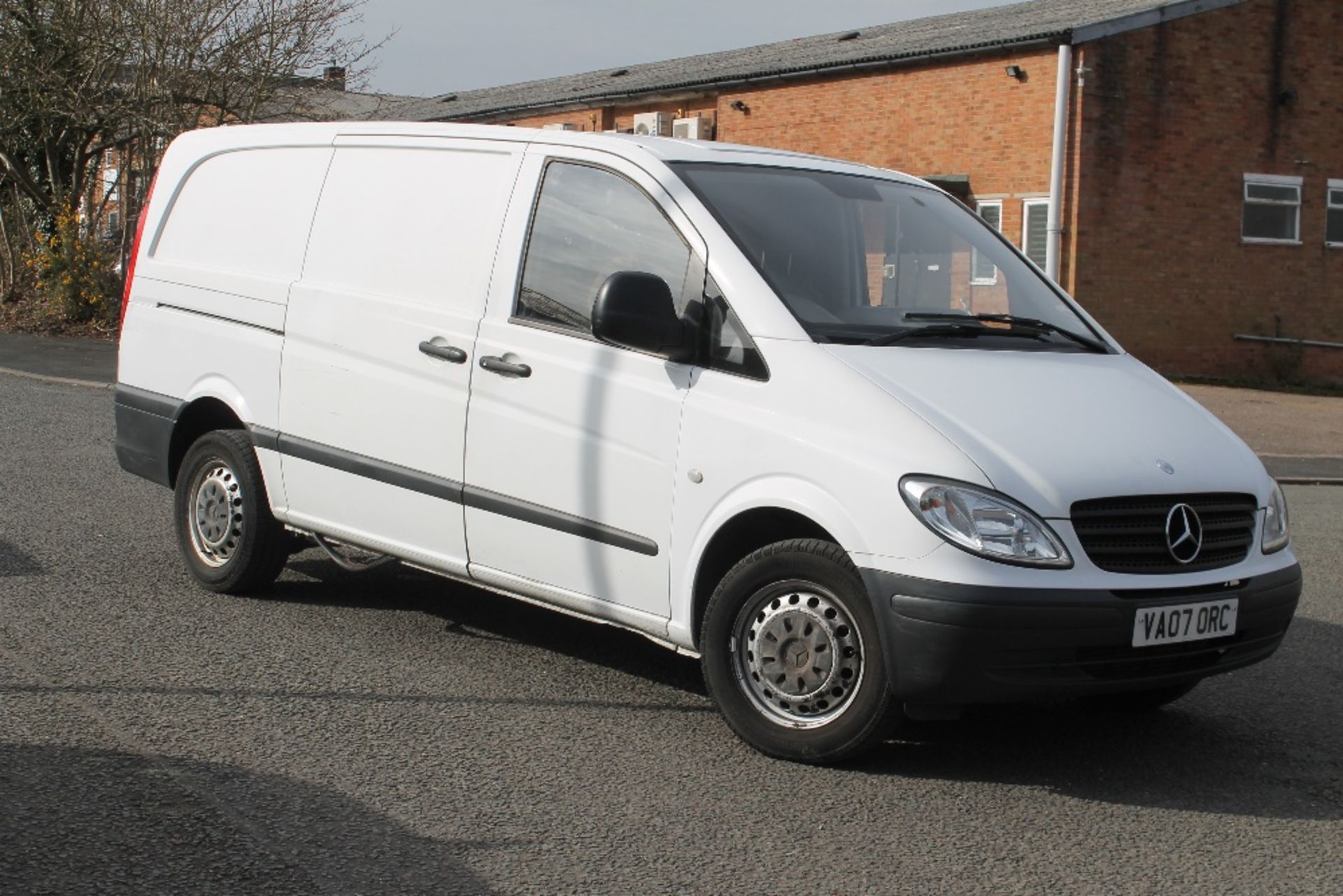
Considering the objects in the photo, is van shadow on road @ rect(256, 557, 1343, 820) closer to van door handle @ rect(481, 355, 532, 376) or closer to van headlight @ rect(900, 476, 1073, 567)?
van headlight @ rect(900, 476, 1073, 567)

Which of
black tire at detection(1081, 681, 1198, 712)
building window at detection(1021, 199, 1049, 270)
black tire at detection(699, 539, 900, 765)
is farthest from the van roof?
building window at detection(1021, 199, 1049, 270)

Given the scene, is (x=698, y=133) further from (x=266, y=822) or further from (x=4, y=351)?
(x=266, y=822)

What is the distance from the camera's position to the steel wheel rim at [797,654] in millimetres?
5145

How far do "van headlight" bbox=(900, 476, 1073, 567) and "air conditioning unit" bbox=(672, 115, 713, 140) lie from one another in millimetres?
25722

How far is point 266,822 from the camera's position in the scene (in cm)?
443

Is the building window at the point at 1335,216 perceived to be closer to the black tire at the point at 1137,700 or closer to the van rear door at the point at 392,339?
the black tire at the point at 1137,700

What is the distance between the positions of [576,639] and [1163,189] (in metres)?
20.0

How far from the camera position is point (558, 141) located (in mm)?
6270

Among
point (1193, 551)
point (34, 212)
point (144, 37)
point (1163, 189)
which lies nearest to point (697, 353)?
point (1193, 551)

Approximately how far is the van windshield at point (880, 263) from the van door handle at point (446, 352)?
1051 mm

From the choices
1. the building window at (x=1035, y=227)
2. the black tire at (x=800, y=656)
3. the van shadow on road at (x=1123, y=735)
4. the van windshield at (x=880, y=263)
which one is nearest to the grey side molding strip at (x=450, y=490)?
the black tire at (x=800, y=656)

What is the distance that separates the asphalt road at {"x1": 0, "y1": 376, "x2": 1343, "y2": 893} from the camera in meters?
4.23

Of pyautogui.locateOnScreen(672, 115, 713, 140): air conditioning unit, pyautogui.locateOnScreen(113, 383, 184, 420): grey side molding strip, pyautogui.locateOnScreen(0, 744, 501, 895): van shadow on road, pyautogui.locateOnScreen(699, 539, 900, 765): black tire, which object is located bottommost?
pyautogui.locateOnScreen(0, 744, 501, 895): van shadow on road

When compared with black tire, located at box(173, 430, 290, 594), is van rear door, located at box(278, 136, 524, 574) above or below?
above
